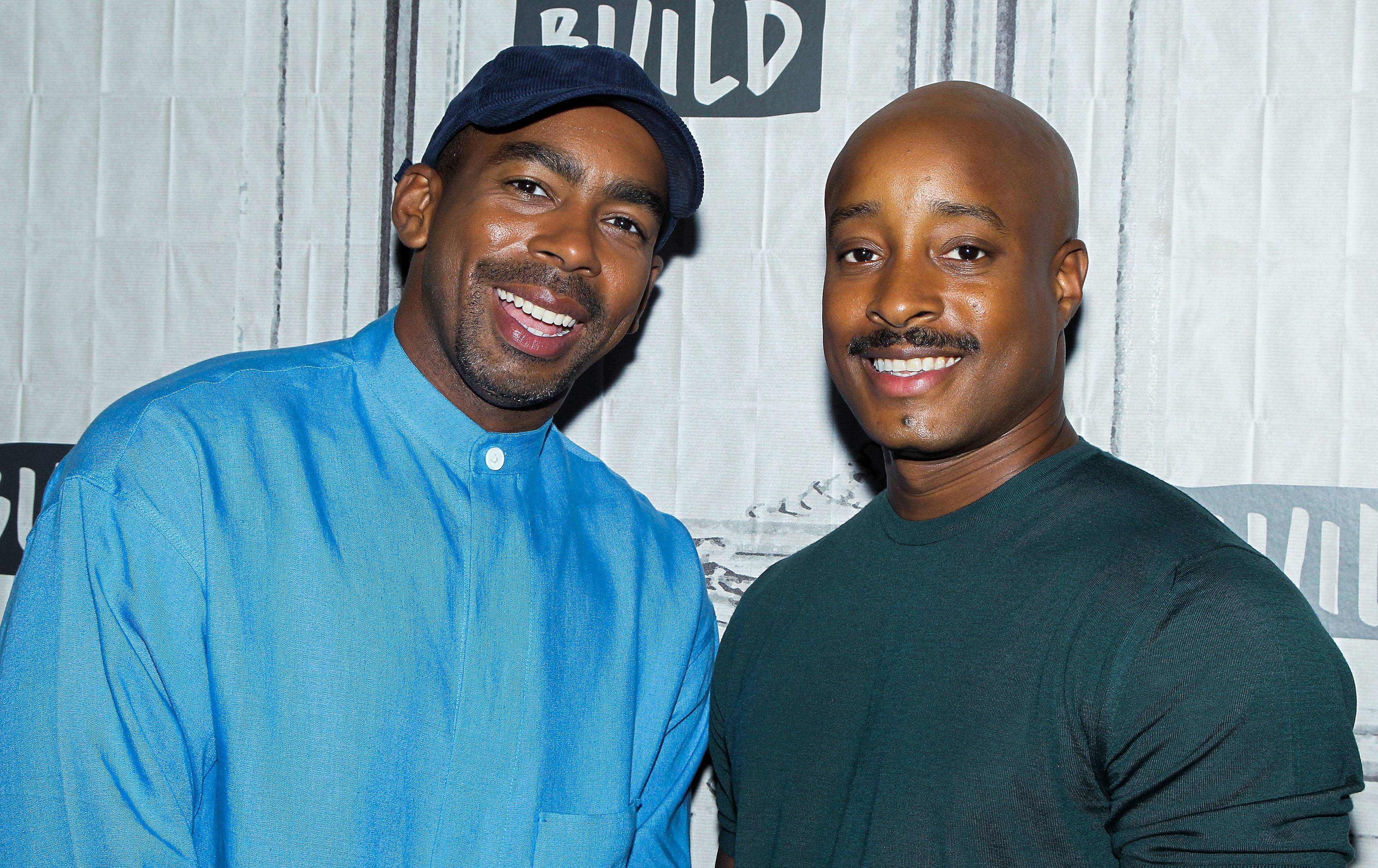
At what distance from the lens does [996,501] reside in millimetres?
1078

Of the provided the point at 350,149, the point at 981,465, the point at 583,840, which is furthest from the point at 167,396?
the point at 981,465

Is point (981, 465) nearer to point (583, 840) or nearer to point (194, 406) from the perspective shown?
point (583, 840)

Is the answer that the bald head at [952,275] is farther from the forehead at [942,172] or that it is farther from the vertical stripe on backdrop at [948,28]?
the vertical stripe on backdrop at [948,28]

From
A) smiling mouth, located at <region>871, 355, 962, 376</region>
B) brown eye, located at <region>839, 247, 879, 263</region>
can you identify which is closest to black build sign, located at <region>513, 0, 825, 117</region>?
brown eye, located at <region>839, 247, 879, 263</region>

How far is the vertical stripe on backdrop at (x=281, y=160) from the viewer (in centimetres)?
166

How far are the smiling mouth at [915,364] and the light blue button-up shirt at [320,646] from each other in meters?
0.41

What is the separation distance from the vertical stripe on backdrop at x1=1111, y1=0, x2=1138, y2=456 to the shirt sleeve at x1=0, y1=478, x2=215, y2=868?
1.19 metres

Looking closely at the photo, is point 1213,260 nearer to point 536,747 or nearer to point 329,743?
point 536,747

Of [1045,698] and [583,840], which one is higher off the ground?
[1045,698]

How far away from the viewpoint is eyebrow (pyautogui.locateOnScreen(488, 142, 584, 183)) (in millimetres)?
1161

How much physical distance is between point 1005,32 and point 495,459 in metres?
0.96

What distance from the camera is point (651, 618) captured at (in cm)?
127

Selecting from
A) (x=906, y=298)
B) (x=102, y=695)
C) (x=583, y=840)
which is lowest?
(x=583, y=840)

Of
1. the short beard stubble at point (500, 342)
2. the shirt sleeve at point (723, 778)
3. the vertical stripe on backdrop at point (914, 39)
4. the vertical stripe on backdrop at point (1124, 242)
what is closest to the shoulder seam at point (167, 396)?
the short beard stubble at point (500, 342)
